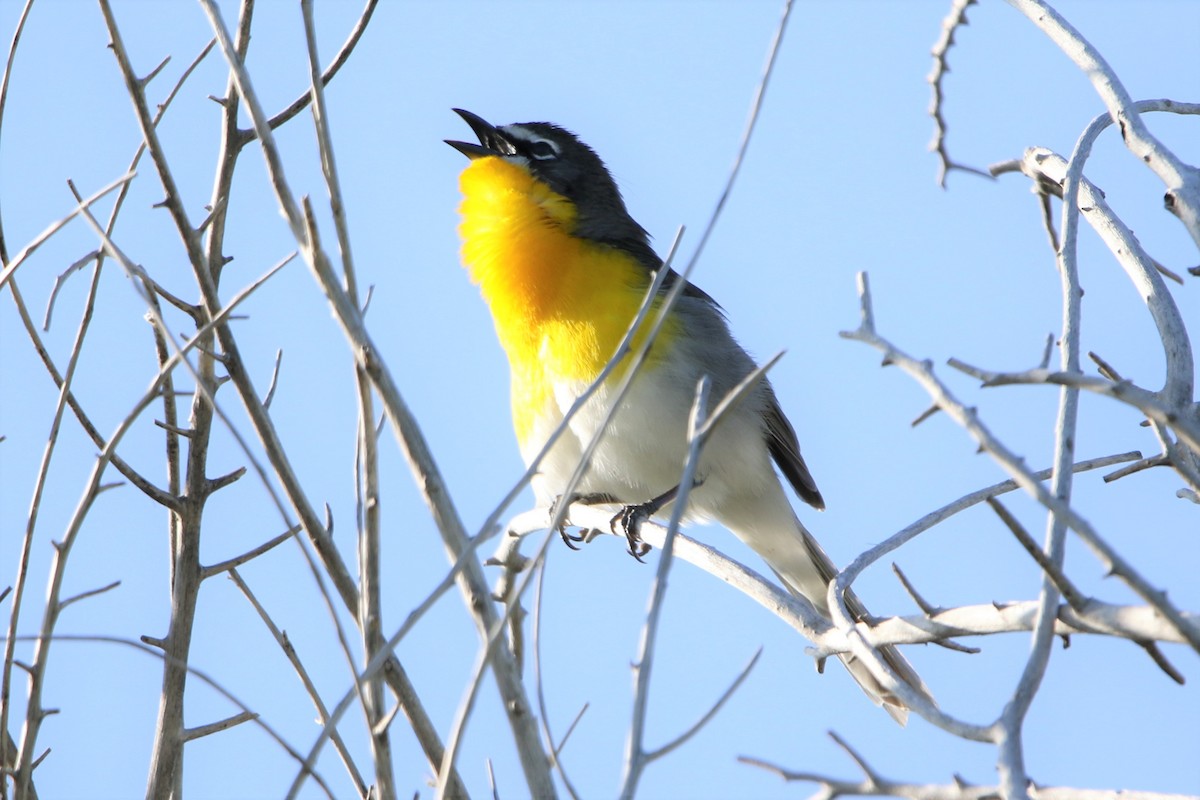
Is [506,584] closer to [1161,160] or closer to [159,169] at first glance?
[159,169]

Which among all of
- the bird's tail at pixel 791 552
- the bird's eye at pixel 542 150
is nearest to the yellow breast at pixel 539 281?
the bird's eye at pixel 542 150

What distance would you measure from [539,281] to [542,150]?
1.17 m

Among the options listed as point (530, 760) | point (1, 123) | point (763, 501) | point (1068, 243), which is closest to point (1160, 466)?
point (1068, 243)

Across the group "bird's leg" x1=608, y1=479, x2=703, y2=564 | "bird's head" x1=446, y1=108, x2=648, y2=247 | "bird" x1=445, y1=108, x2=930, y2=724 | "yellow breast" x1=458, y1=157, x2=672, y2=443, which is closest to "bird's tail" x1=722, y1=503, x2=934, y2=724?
"bird" x1=445, y1=108, x2=930, y2=724

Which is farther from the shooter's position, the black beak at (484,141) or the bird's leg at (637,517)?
the black beak at (484,141)

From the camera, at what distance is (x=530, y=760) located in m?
1.97

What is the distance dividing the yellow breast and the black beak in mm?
134

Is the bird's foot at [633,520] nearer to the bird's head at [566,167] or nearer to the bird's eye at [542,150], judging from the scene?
the bird's head at [566,167]

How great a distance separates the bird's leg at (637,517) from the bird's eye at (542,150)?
1883mm

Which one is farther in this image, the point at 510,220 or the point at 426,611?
the point at 510,220

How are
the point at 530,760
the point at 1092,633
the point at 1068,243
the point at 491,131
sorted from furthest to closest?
the point at 491,131 → the point at 1068,243 → the point at 1092,633 → the point at 530,760

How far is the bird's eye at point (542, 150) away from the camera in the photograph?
6590 millimetres

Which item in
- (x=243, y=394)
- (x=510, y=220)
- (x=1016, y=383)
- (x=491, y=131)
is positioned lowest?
(x=1016, y=383)

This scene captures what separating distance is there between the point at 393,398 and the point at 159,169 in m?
1.04
